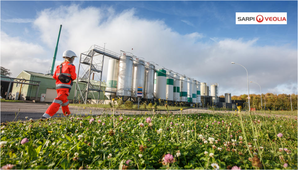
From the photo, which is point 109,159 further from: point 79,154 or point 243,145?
point 243,145

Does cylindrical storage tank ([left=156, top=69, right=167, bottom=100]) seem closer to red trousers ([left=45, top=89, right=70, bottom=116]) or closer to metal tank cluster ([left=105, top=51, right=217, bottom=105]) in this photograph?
metal tank cluster ([left=105, top=51, right=217, bottom=105])

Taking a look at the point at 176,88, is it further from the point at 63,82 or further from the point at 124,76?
the point at 63,82

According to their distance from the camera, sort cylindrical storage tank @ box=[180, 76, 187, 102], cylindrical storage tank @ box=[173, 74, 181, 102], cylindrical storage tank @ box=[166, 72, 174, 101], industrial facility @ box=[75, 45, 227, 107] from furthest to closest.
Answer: cylindrical storage tank @ box=[180, 76, 187, 102] → cylindrical storage tank @ box=[173, 74, 181, 102] → cylindrical storage tank @ box=[166, 72, 174, 101] → industrial facility @ box=[75, 45, 227, 107]

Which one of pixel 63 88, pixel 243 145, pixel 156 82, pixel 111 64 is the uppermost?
pixel 111 64

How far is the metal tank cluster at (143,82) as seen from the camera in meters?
18.9

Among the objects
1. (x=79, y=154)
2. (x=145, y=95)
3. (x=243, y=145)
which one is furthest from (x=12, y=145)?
(x=145, y=95)

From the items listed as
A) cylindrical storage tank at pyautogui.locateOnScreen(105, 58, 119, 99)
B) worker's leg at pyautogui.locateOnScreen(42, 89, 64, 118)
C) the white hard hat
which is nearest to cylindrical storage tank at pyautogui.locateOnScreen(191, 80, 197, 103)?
cylindrical storage tank at pyautogui.locateOnScreen(105, 58, 119, 99)

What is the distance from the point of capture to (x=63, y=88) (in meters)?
4.10

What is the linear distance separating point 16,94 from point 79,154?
105 feet

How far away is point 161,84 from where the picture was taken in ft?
79.6

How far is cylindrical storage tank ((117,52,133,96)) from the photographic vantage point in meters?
18.6

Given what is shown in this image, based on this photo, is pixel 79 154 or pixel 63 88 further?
pixel 63 88

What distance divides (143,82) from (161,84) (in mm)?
4488

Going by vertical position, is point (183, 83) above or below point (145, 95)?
above
